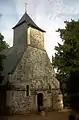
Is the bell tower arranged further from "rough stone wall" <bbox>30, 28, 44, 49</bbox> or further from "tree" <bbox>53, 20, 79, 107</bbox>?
"tree" <bbox>53, 20, 79, 107</bbox>

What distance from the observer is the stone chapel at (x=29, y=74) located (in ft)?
80.9

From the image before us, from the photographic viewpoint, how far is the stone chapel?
24.7m

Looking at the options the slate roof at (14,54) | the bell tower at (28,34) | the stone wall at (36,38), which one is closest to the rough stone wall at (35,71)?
the slate roof at (14,54)

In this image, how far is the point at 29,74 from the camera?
26.2 metres

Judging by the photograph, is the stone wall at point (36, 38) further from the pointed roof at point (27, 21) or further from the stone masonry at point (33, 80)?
the pointed roof at point (27, 21)

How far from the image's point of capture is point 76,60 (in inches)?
753

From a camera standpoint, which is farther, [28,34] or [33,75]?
[28,34]

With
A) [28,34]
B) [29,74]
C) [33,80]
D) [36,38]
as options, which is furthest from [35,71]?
[28,34]

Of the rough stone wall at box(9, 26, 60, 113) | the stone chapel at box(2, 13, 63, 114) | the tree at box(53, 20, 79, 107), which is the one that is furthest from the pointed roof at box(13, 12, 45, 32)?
the tree at box(53, 20, 79, 107)

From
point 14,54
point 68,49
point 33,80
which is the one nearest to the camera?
point 68,49

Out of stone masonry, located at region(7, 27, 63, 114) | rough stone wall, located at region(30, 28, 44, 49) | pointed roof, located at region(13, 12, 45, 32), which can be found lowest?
stone masonry, located at region(7, 27, 63, 114)

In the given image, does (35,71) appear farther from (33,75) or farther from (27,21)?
(27,21)

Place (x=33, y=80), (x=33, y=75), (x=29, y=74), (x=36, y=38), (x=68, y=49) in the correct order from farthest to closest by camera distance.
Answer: (x=36, y=38)
(x=33, y=75)
(x=33, y=80)
(x=29, y=74)
(x=68, y=49)

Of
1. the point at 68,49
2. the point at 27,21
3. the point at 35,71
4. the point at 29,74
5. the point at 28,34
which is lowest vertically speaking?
the point at 29,74
